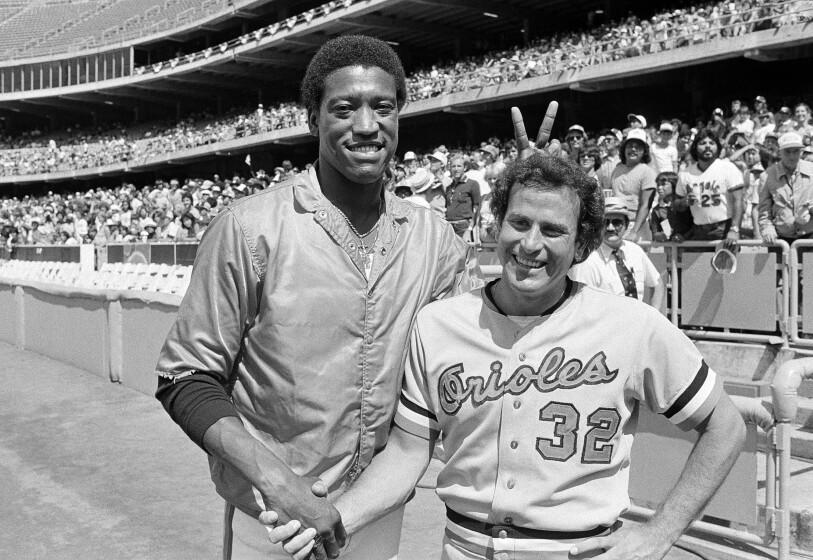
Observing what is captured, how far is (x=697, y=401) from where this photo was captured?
81.3 inches

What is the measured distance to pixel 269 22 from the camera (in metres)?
41.8

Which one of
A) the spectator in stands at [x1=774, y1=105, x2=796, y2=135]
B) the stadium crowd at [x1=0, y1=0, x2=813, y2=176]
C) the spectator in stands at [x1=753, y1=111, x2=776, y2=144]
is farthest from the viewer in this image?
the stadium crowd at [x1=0, y1=0, x2=813, y2=176]

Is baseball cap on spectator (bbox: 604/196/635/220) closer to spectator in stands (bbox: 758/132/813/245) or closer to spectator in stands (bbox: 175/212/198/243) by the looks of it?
spectator in stands (bbox: 758/132/813/245)

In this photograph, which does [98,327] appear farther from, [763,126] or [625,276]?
[763,126]

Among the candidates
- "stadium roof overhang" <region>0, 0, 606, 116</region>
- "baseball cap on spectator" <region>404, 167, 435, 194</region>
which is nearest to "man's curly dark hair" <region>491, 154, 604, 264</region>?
"baseball cap on spectator" <region>404, 167, 435, 194</region>

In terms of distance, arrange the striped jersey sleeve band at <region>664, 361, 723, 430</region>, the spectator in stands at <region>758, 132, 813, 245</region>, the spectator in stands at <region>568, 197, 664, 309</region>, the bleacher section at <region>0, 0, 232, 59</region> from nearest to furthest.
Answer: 1. the striped jersey sleeve band at <region>664, 361, 723, 430</region>
2. the spectator in stands at <region>568, 197, 664, 309</region>
3. the spectator in stands at <region>758, 132, 813, 245</region>
4. the bleacher section at <region>0, 0, 232, 59</region>

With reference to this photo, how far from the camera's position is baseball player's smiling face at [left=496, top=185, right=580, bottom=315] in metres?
2.14

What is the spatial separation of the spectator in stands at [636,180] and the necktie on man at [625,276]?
203 cm

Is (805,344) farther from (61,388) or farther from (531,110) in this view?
(531,110)

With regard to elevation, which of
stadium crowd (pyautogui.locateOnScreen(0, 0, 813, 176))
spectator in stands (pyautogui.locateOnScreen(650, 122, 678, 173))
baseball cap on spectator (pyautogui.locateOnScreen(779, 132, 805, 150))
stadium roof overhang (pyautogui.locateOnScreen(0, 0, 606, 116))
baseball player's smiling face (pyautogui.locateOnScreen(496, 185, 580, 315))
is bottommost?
baseball player's smiling face (pyautogui.locateOnScreen(496, 185, 580, 315))

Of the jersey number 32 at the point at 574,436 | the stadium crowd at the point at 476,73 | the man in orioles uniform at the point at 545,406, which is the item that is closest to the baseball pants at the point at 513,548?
the man in orioles uniform at the point at 545,406

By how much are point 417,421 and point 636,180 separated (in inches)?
259

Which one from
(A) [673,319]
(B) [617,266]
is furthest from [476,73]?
(B) [617,266]

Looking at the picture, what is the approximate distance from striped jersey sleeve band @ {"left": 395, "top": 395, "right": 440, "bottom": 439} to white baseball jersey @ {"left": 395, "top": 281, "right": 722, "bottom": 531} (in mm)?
53
